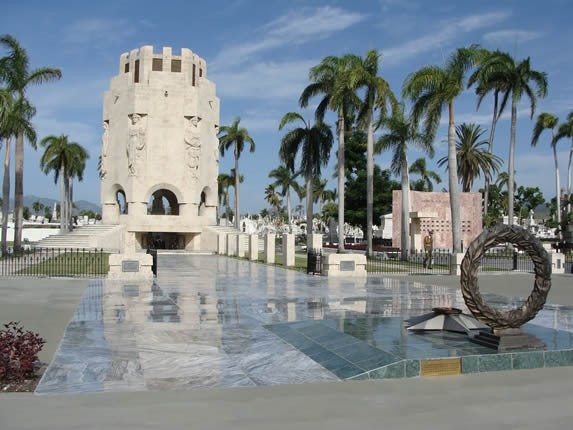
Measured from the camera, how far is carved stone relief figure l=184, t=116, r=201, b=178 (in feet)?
170

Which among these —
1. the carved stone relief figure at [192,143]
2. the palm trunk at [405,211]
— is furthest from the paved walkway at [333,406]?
the carved stone relief figure at [192,143]

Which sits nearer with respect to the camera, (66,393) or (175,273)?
(66,393)

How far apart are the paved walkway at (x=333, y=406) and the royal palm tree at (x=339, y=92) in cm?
2818

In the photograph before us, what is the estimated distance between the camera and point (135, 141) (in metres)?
50.7

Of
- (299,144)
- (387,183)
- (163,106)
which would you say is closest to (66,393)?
(299,144)

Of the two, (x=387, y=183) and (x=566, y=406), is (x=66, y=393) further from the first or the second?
(x=387, y=183)

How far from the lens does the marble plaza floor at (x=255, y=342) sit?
745 cm

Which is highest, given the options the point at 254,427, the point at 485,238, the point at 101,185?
the point at 101,185

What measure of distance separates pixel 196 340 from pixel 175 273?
15.2 metres

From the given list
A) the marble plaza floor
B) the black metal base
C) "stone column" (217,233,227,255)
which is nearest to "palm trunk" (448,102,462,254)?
the marble plaza floor

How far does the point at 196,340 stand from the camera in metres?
9.66

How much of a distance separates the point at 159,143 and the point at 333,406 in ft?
155

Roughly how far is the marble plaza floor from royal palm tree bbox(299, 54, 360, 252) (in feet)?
65.2

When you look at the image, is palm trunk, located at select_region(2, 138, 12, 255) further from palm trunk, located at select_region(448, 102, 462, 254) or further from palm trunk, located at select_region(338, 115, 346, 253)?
palm trunk, located at select_region(448, 102, 462, 254)
